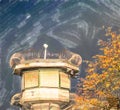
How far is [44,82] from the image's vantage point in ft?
157

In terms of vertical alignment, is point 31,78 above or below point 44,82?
above

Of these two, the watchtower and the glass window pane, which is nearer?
the watchtower

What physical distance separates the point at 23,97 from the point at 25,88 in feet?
4.39

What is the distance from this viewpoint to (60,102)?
48906 millimetres

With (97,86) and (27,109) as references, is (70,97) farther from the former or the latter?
(97,86)

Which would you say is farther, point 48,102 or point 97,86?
point 48,102

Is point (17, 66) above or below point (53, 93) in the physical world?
above

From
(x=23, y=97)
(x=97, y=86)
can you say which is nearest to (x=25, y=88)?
(x=23, y=97)

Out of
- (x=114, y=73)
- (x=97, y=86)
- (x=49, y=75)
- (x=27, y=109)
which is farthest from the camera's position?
(x=27, y=109)

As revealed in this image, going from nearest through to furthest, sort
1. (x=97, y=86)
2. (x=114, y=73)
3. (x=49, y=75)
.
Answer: (x=114, y=73)
(x=97, y=86)
(x=49, y=75)

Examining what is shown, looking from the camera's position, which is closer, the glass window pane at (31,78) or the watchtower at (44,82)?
the watchtower at (44,82)

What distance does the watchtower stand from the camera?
4784 centimetres

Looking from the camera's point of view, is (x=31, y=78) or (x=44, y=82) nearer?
(x=44, y=82)

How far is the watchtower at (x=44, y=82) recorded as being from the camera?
47.8 metres
